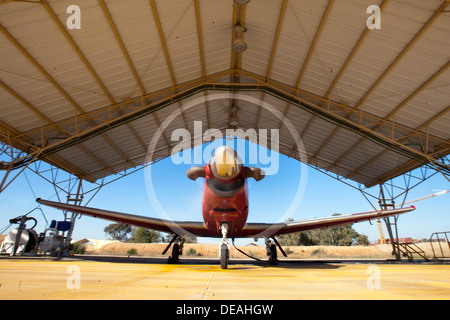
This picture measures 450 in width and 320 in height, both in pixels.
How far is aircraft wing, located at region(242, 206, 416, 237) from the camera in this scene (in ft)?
35.7

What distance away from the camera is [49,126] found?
44.8ft

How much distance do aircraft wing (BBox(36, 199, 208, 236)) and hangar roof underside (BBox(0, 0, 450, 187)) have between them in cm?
418

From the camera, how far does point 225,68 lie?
1488 cm

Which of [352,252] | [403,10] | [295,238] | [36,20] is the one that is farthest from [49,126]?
[295,238]

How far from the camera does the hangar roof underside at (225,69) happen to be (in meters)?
9.12

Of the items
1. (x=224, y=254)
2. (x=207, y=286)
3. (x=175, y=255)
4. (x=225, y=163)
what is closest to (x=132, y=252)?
(x=175, y=255)

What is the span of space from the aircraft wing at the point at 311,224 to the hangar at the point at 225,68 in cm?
422

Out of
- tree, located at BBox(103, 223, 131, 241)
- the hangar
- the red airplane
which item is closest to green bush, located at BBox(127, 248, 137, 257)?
the hangar

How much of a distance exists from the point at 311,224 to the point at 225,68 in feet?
34.8

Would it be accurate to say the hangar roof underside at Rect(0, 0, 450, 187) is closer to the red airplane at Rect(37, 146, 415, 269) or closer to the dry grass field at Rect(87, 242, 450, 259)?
the red airplane at Rect(37, 146, 415, 269)

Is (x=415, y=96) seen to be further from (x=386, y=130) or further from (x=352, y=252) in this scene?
(x=352, y=252)

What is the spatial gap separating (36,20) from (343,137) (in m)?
18.3

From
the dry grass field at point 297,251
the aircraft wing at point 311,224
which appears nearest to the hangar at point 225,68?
the aircraft wing at point 311,224

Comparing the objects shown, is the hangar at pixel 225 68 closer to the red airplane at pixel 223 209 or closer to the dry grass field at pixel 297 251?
the red airplane at pixel 223 209
